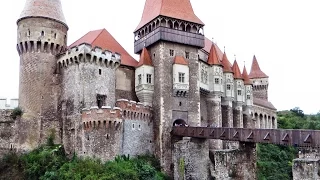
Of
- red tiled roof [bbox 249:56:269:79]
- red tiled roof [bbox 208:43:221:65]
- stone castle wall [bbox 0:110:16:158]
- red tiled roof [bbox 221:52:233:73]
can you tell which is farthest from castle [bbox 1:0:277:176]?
red tiled roof [bbox 249:56:269:79]

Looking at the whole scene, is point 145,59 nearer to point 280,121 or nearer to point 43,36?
point 43,36

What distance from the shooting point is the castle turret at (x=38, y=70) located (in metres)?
34.7

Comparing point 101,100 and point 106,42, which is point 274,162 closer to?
point 101,100

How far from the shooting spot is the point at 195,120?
39094 millimetres

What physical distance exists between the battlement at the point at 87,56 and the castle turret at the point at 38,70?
1.44m

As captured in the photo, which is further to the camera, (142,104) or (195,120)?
(195,120)

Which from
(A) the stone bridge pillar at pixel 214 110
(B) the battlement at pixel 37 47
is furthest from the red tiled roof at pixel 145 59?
(A) the stone bridge pillar at pixel 214 110

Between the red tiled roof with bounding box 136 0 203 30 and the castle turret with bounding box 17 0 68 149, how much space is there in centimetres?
869

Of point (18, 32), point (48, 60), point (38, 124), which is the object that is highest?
point (18, 32)

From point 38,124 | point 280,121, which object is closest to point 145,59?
point 38,124

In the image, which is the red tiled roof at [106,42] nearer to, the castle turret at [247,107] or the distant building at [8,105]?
the distant building at [8,105]

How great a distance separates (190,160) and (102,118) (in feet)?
27.4

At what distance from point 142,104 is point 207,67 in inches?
422

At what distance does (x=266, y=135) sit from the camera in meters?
26.8
